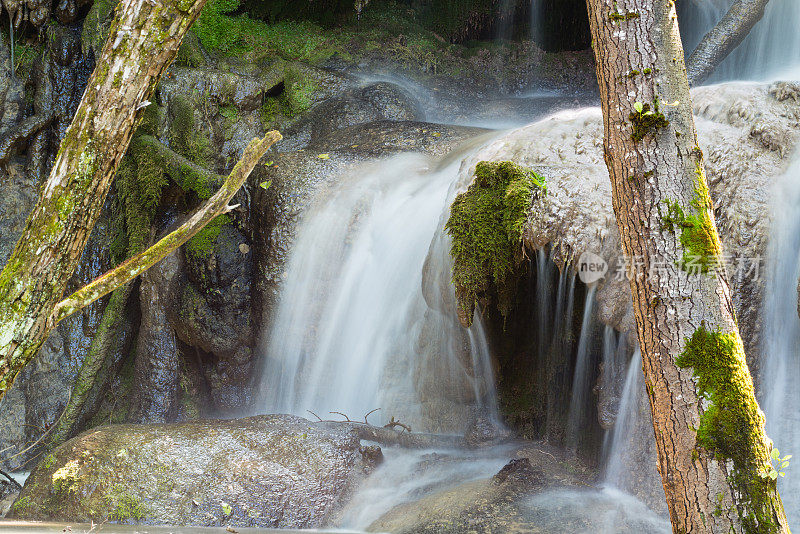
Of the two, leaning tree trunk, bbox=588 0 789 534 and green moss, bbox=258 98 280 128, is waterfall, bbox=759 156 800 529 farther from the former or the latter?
green moss, bbox=258 98 280 128

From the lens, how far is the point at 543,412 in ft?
18.1

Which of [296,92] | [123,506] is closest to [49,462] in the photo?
[123,506]

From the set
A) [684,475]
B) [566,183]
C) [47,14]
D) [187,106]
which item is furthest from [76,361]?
[684,475]

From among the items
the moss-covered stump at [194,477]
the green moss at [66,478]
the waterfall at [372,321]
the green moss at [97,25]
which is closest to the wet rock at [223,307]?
the waterfall at [372,321]

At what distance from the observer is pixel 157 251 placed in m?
3.04

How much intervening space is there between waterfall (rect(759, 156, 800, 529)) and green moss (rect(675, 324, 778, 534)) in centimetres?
165

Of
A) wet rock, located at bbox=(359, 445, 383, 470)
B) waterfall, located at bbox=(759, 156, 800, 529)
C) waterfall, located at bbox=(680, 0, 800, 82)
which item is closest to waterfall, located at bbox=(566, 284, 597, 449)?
waterfall, located at bbox=(759, 156, 800, 529)

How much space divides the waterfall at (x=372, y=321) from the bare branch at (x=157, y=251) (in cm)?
271

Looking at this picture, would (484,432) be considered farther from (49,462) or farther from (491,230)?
(49,462)

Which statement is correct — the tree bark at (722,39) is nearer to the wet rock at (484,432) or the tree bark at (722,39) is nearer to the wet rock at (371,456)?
the wet rock at (484,432)

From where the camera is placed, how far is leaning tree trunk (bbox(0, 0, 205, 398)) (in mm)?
2764

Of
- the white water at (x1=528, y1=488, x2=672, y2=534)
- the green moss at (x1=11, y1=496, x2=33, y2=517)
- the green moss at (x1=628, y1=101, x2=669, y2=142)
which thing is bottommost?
the green moss at (x1=11, y1=496, x2=33, y2=517)

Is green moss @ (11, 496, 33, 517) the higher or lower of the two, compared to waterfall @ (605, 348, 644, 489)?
lower
